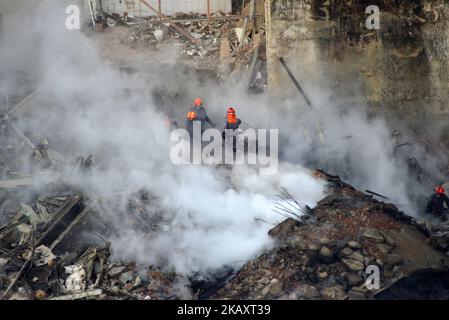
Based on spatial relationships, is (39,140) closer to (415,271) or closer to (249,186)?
(249,186)

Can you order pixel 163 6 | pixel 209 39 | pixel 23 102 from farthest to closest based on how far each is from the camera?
1. pixel 163 6
2. pixel 209 39
3. pixel 23 102

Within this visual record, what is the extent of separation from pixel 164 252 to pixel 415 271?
4105 millimetres

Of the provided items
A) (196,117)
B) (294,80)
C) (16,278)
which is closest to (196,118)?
(196,117)

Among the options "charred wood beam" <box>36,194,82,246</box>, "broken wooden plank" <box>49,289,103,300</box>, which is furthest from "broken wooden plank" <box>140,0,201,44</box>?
"broken wooden plank" <box>49,289,103,300</box>

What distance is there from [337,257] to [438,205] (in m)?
3.50

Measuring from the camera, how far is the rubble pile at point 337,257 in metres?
8.47

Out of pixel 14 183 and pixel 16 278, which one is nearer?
pixel 16 278

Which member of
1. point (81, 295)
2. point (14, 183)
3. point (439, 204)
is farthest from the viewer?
point (439, 204)

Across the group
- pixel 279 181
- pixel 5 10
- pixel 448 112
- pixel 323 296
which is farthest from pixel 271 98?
pixel 5 10

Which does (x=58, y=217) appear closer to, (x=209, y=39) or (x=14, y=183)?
(x=14, y=183)

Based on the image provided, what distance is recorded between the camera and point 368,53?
1348 cm

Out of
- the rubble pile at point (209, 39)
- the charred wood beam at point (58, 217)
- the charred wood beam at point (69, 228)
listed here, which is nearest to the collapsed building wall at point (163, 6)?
the rubble pile at point (209, 39)

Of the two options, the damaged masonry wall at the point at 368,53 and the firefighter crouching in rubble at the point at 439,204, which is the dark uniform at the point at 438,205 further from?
the damaged masonry wall at the point at 368,53

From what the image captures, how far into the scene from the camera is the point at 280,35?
43.6 ft
